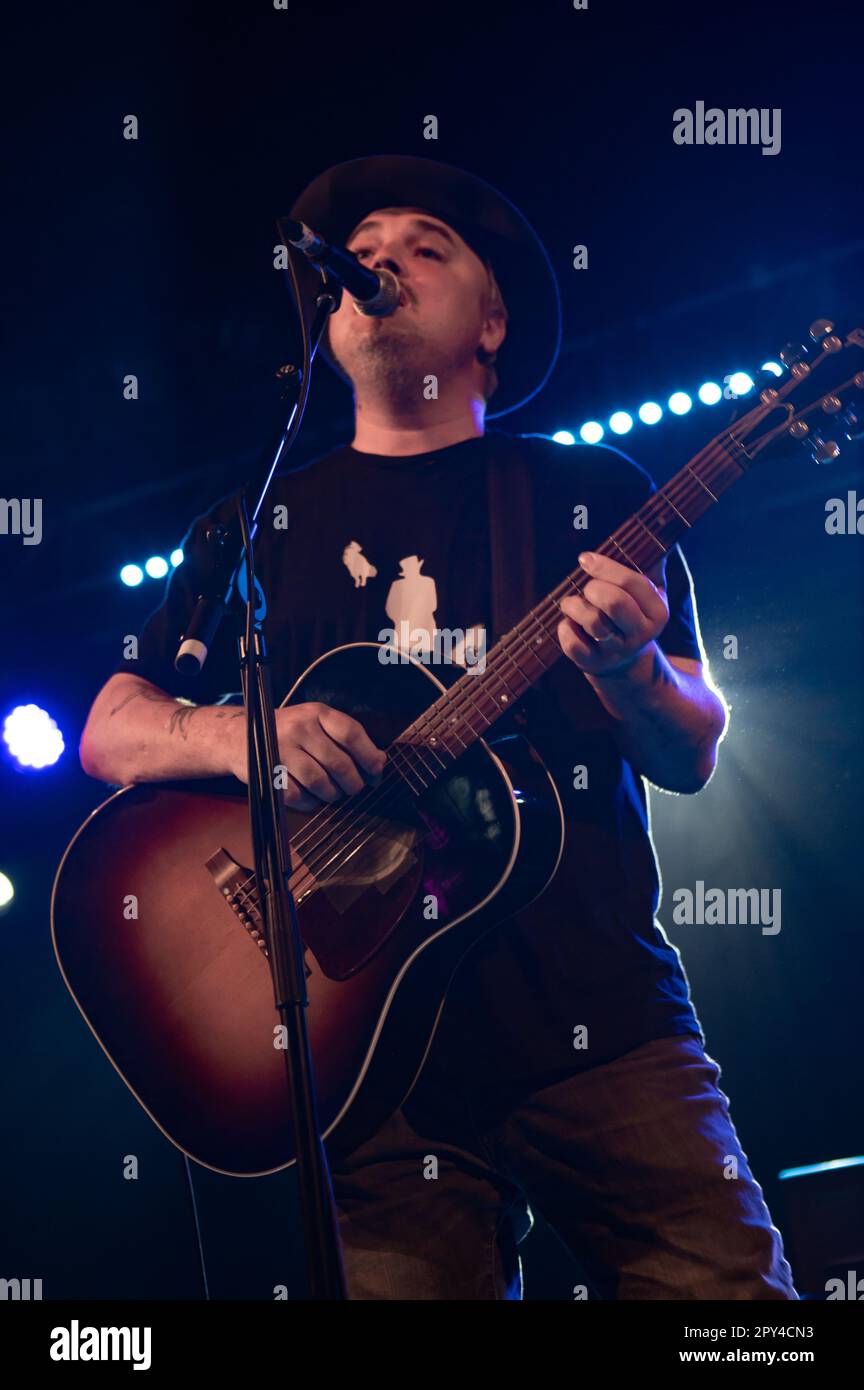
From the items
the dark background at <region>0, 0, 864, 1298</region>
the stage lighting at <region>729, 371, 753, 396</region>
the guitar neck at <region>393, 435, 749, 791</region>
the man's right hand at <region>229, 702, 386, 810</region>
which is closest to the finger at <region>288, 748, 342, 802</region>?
the man's right hand at <region>229, 702, 386, 810</region>

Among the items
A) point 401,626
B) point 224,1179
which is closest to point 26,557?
point 401,626

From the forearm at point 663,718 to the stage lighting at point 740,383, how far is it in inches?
28.9

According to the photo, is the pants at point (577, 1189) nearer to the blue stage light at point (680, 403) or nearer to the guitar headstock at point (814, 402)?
the guitar headstock at point (814, 402)

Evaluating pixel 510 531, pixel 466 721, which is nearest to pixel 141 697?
pixel 466 721

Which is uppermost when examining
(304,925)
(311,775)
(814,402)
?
(814,402)

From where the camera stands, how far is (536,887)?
2.08 m

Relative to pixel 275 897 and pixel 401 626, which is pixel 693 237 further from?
pixel 275 897

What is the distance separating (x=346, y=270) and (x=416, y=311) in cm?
71

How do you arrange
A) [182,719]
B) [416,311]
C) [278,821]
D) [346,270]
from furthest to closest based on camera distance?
[416,311] → [182,719] → [346,270] → [278,821]

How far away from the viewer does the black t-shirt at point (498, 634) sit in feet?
6.78

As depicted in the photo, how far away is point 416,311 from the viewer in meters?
2.52

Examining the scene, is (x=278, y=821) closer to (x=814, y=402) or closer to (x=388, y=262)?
(x=814, y=402)

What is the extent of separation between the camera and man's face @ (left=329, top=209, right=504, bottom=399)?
8.27 feet
